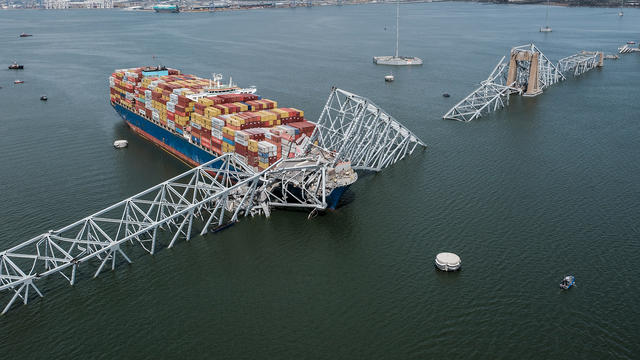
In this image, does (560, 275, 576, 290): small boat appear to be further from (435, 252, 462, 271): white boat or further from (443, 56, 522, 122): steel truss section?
(443, 56, 522, 122): steel truss section

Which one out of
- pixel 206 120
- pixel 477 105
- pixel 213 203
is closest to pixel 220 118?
pixel 206 120

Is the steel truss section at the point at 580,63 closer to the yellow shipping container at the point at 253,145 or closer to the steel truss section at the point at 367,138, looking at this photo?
the steel truss section at the point at 367,138

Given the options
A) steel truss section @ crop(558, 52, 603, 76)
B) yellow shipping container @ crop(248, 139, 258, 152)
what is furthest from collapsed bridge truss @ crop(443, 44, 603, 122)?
yellow shipping container @ crop(248, 139, 258, 152)

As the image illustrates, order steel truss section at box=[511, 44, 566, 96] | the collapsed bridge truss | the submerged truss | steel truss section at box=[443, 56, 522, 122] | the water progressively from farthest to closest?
steel truss section at box=[511, 44, 566, 96]
the collapsed bridge truss
steel truss section at box=[443, 56, 522, 122]
the submerged truss
the water

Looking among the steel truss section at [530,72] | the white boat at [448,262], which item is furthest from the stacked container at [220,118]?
the steel truss section at [530,72]

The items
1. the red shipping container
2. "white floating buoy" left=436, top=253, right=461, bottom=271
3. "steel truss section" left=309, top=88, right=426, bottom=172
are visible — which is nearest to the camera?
"white floating buoy" left=436, top=253, right=461, bottom=271

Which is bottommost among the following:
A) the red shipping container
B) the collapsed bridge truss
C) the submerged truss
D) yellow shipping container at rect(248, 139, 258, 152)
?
the submerged truss
